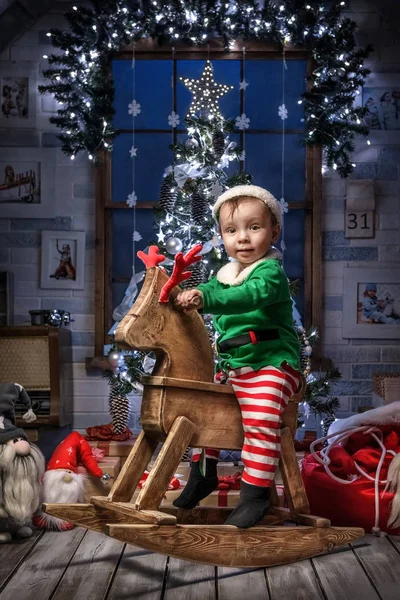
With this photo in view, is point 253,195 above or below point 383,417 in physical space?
above

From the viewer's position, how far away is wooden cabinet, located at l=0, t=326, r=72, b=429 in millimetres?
4531

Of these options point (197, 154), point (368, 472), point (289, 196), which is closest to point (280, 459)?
point (368, 472)

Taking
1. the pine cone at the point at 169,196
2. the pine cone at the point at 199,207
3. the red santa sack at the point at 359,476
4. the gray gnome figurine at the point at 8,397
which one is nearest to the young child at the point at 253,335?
the red santa sack at the point at 359,476

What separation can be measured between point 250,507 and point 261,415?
30cm

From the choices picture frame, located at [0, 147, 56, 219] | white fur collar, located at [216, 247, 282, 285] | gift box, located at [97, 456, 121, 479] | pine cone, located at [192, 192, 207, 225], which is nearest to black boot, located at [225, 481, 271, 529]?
white fur collar, located at [216, 247, 282, 285]

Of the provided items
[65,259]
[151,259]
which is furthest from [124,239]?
[151,259]

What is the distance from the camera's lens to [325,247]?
508 centimetres

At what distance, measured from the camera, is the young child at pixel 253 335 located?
8.41 ft

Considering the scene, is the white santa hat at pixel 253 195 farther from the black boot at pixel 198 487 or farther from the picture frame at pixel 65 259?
the picture frame at pixel 65 259

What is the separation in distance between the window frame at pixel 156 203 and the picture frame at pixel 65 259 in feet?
0.41

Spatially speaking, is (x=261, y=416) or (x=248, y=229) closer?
(x=261, y=416)

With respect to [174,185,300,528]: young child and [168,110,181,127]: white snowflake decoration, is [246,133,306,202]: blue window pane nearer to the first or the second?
[168,110,181,127]: white snowflake decoration

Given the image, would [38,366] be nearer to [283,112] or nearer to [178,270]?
[283,112]

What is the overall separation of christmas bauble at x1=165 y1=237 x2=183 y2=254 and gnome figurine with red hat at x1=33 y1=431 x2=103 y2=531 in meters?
1.11
